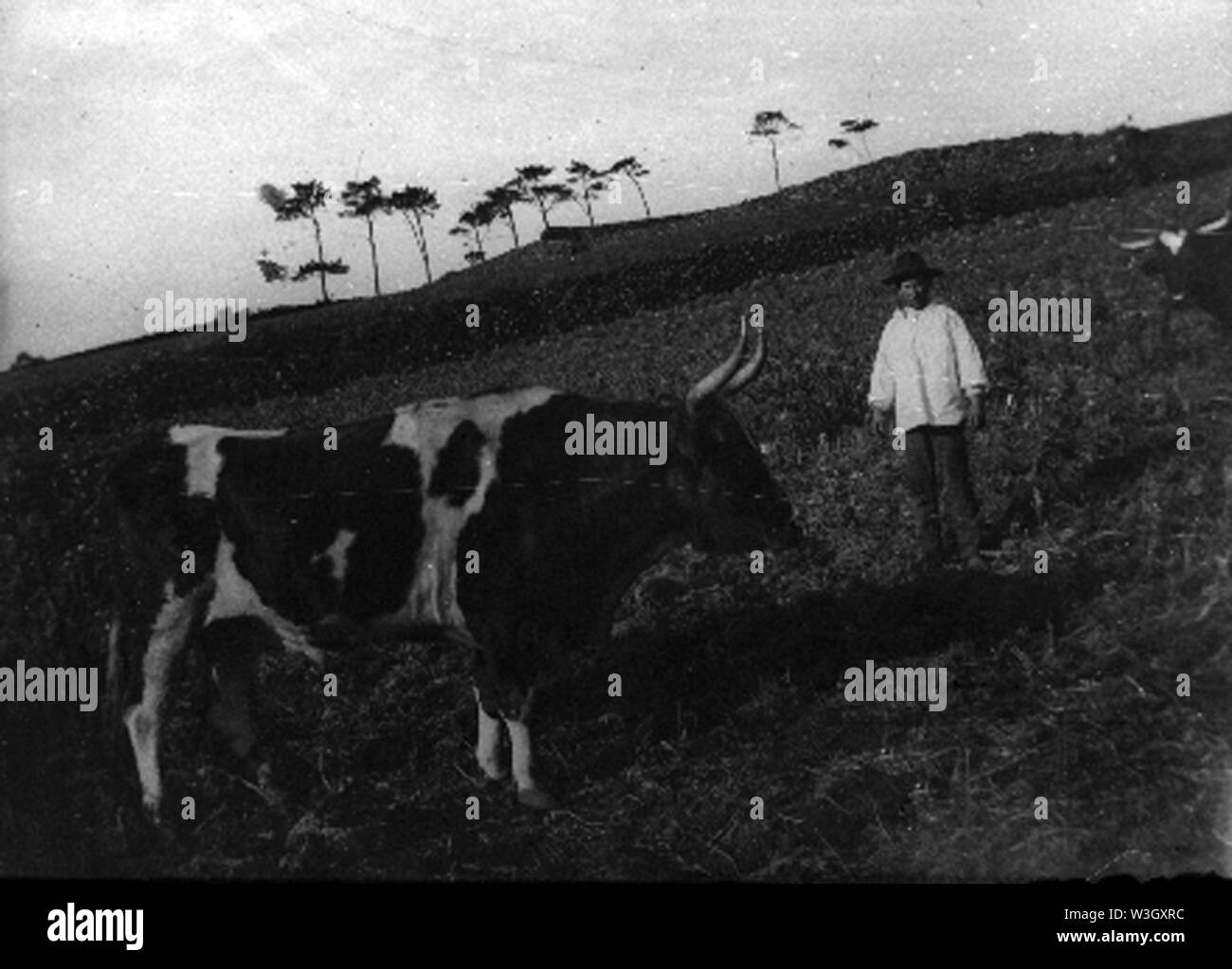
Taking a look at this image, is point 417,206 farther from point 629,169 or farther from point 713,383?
point 713,383

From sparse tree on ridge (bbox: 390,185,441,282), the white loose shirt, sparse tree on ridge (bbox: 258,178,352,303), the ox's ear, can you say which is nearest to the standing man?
the white loose shirt

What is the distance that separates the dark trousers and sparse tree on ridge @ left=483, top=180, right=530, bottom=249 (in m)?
1.59

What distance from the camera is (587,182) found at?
4.65 metres

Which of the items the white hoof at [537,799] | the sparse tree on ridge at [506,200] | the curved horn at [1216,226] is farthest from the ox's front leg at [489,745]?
the curved horn at [1216,226]

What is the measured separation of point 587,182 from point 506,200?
30cm

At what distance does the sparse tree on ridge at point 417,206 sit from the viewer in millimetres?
4641

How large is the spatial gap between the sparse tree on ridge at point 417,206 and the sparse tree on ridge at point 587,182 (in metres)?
0.50

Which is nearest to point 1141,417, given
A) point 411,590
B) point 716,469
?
point 716,469

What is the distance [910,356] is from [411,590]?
72.4 inches

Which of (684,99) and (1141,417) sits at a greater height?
(684,99)

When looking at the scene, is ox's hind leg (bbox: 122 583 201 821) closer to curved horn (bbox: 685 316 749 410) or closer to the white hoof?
the white hoof

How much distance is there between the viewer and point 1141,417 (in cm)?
448

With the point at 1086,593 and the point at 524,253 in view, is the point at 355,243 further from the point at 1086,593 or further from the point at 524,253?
the point at 1086,593
